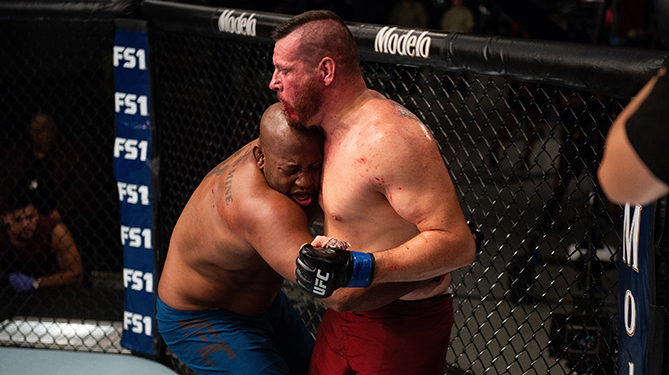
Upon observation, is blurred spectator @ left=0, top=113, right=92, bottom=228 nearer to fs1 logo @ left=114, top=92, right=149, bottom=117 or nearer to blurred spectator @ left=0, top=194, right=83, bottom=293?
blurred spectator @ left=0, top=194, right=83, bottom=293

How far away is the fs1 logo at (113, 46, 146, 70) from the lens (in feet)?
9.02

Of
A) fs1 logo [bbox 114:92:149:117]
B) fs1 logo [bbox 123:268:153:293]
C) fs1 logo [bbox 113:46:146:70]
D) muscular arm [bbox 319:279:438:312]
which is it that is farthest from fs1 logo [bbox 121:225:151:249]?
muscular arm [bbox 319:279:438:312]

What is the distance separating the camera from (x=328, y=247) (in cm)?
135

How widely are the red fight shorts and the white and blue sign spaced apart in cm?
48

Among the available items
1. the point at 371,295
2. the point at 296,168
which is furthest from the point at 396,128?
the point at 371,295

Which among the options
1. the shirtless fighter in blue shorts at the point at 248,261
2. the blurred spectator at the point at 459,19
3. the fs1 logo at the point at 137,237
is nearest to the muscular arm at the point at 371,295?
the shirtless fighter in blue shorts at the point at 248,261

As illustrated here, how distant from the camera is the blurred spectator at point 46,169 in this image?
11.8 ft

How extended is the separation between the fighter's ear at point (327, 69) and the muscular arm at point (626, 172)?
94 cm

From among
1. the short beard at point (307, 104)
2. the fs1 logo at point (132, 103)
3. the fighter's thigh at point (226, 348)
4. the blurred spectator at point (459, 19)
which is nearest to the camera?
the short beard at point (307, 104)

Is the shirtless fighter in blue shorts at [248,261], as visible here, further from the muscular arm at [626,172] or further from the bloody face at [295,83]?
the muscular arm at [626,172]

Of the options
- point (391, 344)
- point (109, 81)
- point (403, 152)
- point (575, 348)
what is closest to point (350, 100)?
point (403, 152)

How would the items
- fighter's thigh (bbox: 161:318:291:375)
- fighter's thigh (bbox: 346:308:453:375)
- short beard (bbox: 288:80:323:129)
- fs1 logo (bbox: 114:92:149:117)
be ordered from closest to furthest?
1. short beard (bbox: 288:80:323:129)
2. fighter's thigh (bbox: 346:308:453:375)
3. fighter's thigh (bbox: 161:318:291:375)
4. fs1 logo (bbox: 114:92:149:117)

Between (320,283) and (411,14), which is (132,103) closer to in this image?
(320,283)

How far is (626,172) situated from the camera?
0.71 meters
